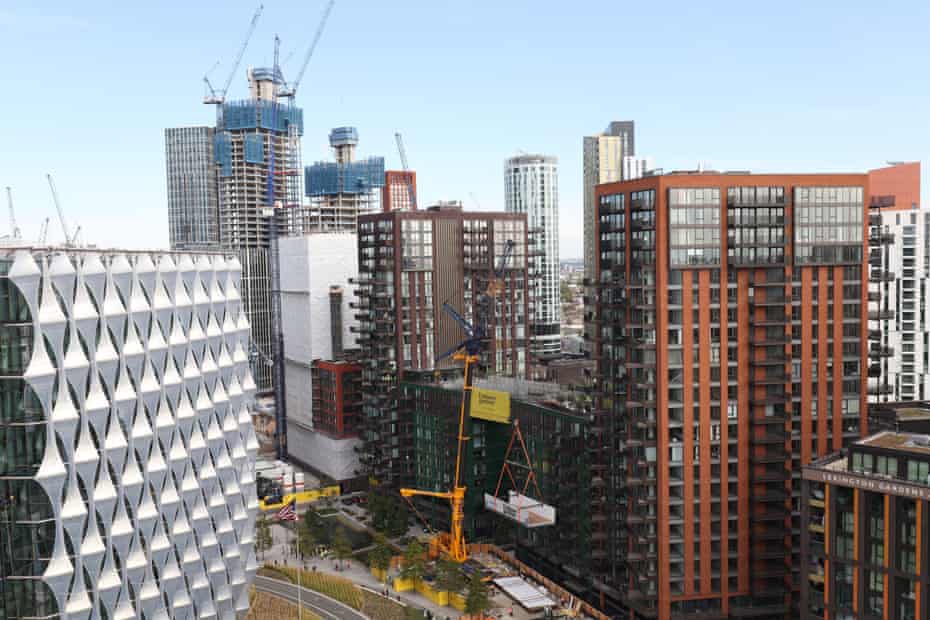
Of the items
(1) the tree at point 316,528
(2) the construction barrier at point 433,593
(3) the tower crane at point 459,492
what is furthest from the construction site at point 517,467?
(1) the tree at point 316,528

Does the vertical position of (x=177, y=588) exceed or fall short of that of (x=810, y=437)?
it falls short

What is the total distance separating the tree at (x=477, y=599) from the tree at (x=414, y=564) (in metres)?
13.7

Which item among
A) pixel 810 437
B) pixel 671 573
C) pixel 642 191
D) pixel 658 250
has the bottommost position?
pixel 671 573

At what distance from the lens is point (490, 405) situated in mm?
126125

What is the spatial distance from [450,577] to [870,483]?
56.0 m

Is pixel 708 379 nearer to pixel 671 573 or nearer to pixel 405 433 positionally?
pixel 671 573

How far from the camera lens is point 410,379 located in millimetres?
147875

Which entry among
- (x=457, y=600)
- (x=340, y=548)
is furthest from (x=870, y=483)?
(x=340, y=548)

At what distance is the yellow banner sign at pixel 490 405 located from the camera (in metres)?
124

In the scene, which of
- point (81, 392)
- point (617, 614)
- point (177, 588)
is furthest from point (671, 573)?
point (81, 392)

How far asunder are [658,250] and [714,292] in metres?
8.22

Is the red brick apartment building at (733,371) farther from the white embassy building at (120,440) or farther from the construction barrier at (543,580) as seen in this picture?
the white embassy building at (120,440)

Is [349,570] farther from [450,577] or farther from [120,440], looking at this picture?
[120,440]

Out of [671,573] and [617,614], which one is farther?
[617,614]
